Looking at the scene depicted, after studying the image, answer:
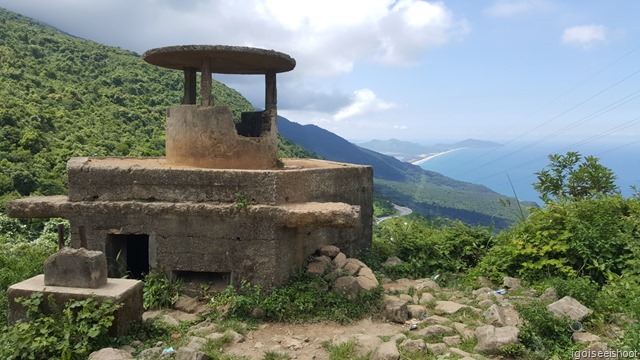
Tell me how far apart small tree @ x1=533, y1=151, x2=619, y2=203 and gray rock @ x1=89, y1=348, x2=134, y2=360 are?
30.3 feet

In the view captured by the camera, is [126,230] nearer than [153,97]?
Yes

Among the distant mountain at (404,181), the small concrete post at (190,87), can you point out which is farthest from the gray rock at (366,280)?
the distant mountain at (404,181)

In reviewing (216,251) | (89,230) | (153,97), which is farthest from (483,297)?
(153,97)

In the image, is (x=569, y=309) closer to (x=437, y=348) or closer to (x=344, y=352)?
(x=437, y=348)

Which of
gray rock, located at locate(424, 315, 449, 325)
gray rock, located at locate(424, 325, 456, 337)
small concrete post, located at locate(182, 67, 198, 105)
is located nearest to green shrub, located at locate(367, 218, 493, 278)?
gray rock, located at locate(424, 315, 449, 325)

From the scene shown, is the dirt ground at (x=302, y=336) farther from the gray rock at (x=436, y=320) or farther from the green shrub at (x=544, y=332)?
the green shrub at (x=544, y=332)

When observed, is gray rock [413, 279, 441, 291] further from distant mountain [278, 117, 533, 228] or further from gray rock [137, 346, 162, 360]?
distant mountain [278, 117, 533, 228]

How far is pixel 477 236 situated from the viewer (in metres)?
9.39

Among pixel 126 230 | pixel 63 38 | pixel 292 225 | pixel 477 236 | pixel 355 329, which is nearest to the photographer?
pixel 355 329

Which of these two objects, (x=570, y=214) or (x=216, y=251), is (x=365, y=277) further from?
(x=570, y=214)

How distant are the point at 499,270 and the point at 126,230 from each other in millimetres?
5570

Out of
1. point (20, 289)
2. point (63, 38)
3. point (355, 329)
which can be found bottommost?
point (355, 329)

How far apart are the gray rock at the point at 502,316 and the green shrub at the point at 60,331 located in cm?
407

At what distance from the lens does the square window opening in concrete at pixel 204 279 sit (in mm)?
6734
